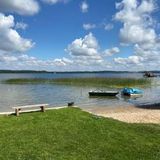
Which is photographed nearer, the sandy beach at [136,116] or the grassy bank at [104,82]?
the sandy beach at [136,116]

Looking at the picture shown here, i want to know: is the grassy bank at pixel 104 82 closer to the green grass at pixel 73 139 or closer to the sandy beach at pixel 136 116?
the sandy beach at pixel 136 116

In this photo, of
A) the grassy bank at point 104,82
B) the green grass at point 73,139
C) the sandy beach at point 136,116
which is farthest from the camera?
the grassy bank at point 104,82

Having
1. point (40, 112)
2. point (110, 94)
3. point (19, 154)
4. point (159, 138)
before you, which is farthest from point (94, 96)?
point (19, 154)

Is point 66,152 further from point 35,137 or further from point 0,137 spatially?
point 0,137

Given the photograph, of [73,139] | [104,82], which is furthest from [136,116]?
[104,82]

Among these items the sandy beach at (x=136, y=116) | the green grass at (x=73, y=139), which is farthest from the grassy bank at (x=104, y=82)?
the green grass at (x=73, y=139)

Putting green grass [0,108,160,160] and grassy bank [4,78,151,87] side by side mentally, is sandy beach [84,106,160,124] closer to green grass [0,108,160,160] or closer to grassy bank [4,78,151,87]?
green grass [0,108,160,160]

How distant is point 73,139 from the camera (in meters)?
14.8

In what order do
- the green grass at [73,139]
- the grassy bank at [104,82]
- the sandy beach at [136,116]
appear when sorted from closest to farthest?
the green grass at [73,139] < the sandy beach at [136,116] < the grassy bank at [104,82]

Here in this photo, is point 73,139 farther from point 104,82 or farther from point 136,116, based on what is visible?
point 104,82

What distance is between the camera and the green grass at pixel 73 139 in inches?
498

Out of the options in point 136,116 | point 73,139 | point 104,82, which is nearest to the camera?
point 73,139

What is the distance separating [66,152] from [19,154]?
1959 mm

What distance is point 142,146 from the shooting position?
14.4m
